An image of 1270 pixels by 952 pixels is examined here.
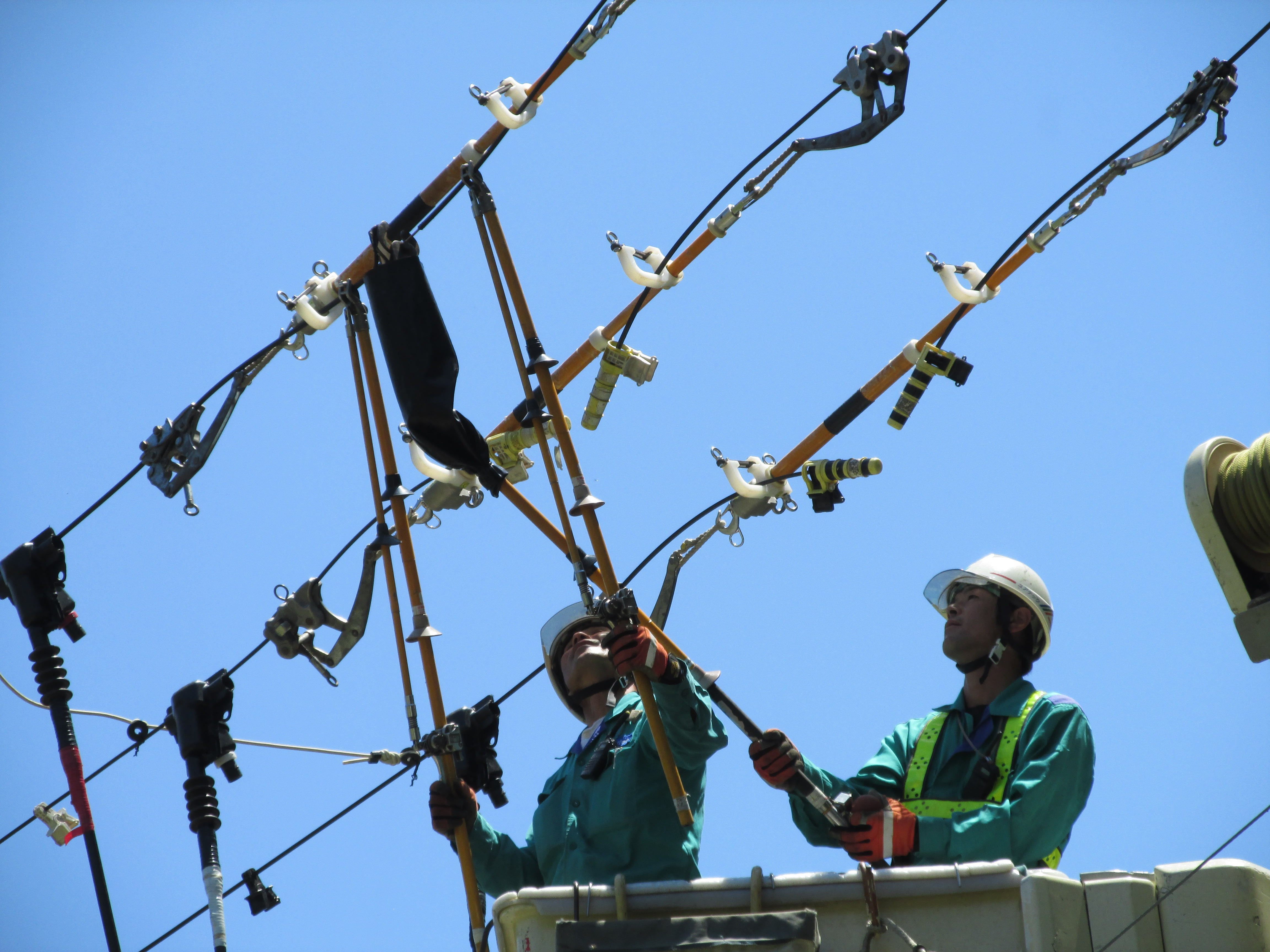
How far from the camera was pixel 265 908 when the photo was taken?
7.08 metres

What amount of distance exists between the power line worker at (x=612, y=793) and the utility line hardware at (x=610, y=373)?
1129 millimetres

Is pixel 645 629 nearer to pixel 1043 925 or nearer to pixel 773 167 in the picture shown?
pixel 1043 925

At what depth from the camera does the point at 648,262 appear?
831cm

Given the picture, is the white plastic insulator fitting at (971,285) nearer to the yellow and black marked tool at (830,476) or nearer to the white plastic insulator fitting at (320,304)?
the yellow and black marked tool at (830,476)

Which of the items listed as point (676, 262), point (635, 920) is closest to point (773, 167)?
point (676, 262)

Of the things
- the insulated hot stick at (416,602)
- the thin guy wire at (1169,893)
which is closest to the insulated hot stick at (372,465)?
the insulated hot stick at (416,602)

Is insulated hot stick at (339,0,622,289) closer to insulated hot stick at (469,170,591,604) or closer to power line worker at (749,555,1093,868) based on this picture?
insulated hot stick at (469,170,591,604)


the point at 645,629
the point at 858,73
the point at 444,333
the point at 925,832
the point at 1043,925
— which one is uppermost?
the point at 858,73

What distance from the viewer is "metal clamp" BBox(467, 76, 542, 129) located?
7418mm

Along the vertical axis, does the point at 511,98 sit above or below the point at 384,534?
above

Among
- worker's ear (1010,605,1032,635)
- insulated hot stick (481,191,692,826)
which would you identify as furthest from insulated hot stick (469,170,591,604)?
worker's ear (1010,605,1032,635)

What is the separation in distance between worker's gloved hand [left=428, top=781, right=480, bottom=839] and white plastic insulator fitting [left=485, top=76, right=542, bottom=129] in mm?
2949

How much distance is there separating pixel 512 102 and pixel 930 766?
3.49 m

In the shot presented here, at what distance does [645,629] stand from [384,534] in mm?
1767
